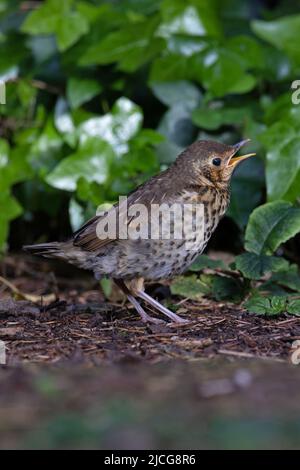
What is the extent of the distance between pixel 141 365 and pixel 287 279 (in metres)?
1.98

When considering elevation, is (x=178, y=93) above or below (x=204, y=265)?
above

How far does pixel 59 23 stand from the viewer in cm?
727

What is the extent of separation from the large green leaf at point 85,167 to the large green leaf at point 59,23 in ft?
3.15

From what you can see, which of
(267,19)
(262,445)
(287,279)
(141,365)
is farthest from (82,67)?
(262,445)

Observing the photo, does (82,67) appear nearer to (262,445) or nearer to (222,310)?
(222,310)

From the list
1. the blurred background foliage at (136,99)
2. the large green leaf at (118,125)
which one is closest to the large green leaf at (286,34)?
the blurred background foliage at (136,99)

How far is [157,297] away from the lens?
6137mm

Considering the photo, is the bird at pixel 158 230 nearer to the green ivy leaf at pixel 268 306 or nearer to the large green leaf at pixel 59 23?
the green ivy leaf at pixel 268 306

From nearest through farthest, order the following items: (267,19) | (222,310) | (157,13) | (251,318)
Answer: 1. (251,318)
2. (222,310)
3. (157,13)
4. (267,19)

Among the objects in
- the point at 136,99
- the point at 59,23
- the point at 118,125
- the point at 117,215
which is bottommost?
the point at 117,215

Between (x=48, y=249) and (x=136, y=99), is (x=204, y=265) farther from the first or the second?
(x=136, y=99)

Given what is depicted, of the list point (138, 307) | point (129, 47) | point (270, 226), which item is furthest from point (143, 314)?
point (129, 47)

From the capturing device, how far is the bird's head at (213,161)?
5.56 metres

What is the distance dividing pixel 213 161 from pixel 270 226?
57 cm
